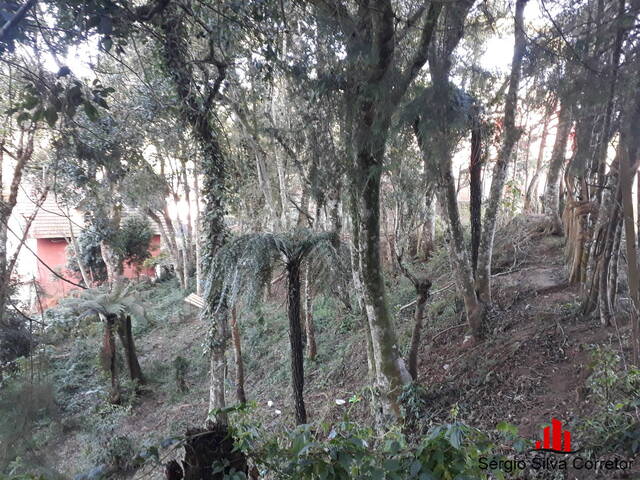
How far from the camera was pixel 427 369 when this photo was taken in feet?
19.7

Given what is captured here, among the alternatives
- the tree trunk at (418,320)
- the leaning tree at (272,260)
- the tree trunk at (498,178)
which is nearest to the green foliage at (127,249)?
the leaning tree at (272,260)

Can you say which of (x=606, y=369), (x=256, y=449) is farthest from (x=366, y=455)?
(x=606, y=369)

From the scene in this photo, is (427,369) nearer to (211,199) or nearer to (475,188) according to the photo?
(475,188)

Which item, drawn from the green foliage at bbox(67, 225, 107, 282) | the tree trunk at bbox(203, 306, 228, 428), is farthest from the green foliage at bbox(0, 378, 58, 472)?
the green foliage at bbox(67, 225, 107, 282)

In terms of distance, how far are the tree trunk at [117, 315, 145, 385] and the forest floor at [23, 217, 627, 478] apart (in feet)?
1.52

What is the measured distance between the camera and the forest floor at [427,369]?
4426 mm

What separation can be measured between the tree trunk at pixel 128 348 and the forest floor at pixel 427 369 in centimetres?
46

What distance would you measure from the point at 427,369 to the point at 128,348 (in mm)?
7636

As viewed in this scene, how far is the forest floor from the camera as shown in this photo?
4426mm

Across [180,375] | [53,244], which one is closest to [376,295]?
[180,375]

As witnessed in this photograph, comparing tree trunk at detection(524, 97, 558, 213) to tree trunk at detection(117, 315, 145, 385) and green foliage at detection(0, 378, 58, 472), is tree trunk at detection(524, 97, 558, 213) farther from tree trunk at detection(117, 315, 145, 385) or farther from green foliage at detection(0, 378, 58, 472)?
tree trunk at detection(117, 315, 145, 385)

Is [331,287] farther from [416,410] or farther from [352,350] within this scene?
[352,350]

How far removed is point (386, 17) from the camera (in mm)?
3648

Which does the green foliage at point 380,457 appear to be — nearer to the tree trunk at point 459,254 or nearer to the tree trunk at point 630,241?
the tree trunk at point 630,241
